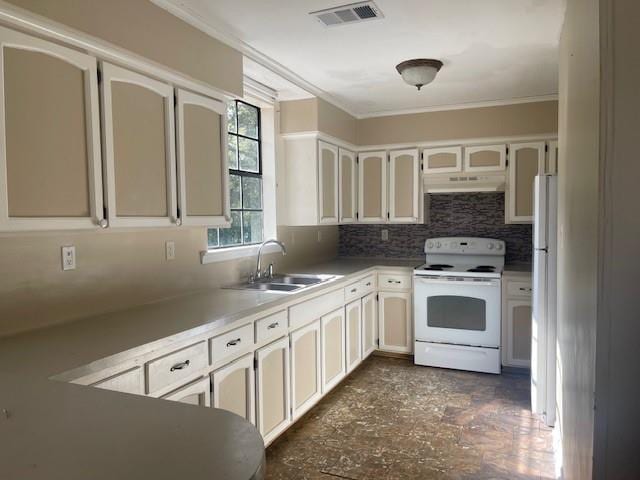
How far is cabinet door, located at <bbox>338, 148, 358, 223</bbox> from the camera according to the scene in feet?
14.5

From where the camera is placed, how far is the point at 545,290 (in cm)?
303

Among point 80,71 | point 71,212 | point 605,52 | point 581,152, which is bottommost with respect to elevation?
point 71,212

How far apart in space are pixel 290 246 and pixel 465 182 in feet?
5.65

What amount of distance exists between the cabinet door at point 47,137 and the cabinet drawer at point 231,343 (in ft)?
2.44

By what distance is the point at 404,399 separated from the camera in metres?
3.53

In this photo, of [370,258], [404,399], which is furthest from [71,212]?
[370,258]

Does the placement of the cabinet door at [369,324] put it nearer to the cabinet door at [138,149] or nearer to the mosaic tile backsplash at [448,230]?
the mosaic tile backsplash at [448,230]

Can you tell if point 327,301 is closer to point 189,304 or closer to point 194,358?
point 189,304

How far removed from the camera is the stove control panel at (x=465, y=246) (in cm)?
442

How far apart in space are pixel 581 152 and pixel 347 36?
1.60 m

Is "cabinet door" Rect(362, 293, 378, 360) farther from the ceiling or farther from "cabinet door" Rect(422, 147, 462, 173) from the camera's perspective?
the ceiling

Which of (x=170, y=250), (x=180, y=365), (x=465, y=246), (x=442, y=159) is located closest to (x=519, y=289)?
(x=465, y=246)

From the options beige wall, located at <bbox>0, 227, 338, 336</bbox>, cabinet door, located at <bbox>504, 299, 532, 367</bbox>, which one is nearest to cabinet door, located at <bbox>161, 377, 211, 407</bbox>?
beige wall, located at <bbox>0, 227, 338, 336</bbox>

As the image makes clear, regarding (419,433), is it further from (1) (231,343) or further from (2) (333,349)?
(1) (231,343)
